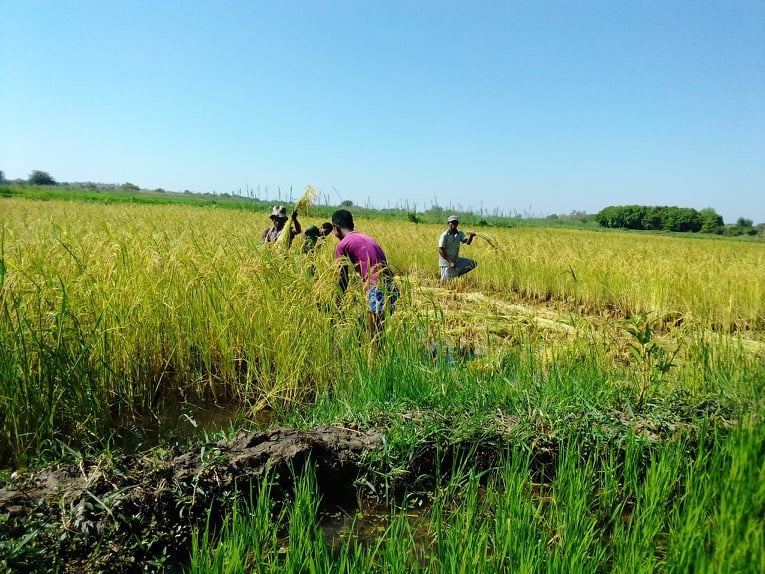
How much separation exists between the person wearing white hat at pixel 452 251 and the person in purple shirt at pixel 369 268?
318cm

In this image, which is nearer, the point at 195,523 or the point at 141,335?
the point at 195,523

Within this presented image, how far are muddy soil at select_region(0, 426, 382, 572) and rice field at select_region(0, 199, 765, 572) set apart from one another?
0.14 meters

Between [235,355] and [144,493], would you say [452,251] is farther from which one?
[144,493]

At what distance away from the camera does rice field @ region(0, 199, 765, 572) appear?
5.13 ft

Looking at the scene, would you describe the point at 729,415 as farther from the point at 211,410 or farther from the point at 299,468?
the point at 211,410

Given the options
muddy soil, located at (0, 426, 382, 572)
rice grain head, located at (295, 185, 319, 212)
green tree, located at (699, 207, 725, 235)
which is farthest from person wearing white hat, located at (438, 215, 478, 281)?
green tree, located at (699, 207, 725, 235)

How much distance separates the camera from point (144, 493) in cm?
184

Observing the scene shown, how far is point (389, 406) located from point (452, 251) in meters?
5.52

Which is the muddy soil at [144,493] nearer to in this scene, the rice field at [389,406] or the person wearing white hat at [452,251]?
the rice field at [389,406]

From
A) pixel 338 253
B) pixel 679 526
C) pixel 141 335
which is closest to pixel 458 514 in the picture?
pixel 679 526

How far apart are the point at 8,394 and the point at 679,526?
2.88m

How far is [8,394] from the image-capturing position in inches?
88.2

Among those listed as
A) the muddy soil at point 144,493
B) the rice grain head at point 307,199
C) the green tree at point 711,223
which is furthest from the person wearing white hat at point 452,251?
the green tree at point 711,223

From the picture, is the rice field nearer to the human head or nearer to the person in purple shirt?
the person in purple shirt
